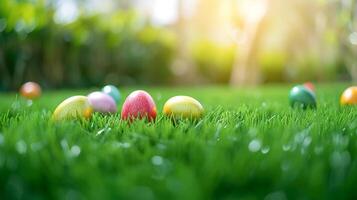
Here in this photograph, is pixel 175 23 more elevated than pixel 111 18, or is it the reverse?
pixel 175 23

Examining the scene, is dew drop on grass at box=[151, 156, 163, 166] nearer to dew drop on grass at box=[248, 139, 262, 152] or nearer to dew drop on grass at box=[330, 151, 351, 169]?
dew drop on grass at box=[248, 139, 262, 152]

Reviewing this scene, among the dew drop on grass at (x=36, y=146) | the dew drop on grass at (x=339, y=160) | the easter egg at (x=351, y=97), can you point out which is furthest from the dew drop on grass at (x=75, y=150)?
the easter egg at (x=351, y=97)

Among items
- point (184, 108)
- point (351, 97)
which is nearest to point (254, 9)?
point (351, 97)

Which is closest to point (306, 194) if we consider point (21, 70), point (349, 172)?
point (349, 172)

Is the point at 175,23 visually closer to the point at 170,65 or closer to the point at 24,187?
the point at 170,65

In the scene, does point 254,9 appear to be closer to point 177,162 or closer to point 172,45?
point 172,45

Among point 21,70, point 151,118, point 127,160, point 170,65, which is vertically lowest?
point 127,160
